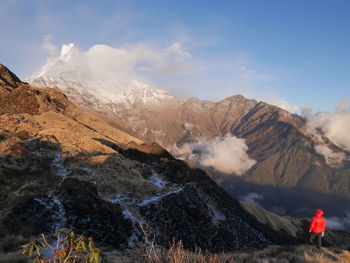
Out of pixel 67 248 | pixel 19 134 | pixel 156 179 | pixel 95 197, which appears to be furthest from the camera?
pixel 156 179

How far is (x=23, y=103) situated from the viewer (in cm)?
7250

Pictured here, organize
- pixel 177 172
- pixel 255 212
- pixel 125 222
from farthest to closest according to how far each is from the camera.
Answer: pixel 255 212, pixel 177 172, pixel 125 222

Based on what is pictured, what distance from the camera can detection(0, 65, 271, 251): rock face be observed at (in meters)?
19.0

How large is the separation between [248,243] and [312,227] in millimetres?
23437

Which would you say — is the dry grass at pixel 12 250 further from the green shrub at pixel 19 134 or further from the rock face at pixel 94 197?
the green shrub at pixel 19 134

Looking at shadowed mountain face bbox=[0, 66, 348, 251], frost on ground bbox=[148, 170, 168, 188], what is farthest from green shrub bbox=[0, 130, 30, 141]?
frost on ground bbox=[148, 170, 168, 188]

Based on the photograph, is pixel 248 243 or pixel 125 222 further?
pixel 248 243

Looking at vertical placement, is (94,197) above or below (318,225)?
below

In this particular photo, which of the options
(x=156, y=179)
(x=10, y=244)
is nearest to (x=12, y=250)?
(x=10, y=244)

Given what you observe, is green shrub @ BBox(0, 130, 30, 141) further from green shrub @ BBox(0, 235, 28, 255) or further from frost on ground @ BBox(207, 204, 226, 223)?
green shrub @ BBox(0, 235, 28, 255)

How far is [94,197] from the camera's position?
22.0m

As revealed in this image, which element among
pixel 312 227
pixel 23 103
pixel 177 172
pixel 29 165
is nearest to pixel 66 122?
pixel 23 103

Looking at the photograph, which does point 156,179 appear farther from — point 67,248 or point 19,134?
point 67,248

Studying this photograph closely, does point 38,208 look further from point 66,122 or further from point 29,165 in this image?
point 66,122
